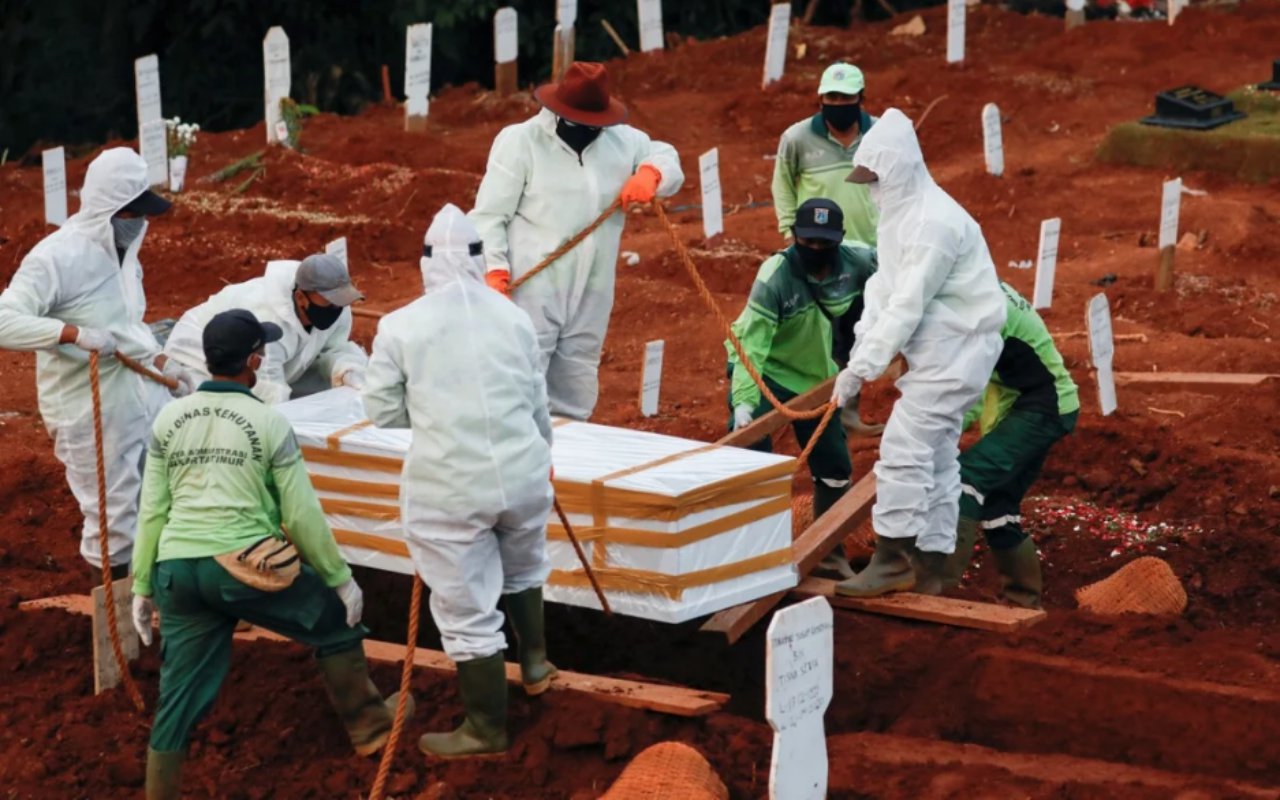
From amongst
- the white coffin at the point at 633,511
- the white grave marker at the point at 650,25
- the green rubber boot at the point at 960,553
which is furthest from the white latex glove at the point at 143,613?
the white grave marker at the point at 650,25

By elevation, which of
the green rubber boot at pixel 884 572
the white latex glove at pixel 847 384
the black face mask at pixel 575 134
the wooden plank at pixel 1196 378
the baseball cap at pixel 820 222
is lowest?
the wooden plank at pixel 1196 378

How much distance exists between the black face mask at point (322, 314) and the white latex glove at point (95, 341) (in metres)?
0.81

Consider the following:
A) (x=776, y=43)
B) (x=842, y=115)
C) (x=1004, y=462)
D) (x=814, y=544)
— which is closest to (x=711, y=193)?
(x=842, y=115)

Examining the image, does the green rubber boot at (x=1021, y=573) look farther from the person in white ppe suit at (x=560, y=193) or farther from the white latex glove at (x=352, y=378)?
the white latex glove at (x=352, y=378)

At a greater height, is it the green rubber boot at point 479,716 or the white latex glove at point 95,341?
the white latex glove at point 95,341

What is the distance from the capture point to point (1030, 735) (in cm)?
827

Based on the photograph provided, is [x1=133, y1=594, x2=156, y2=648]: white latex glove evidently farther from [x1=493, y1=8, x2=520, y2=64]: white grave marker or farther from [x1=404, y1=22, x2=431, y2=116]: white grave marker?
[x1=493, y1=8, x2=520, y2=64]: white grave marker

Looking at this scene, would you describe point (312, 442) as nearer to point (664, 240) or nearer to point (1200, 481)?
point (1200, 481)

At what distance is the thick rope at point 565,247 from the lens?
8906 millimetres

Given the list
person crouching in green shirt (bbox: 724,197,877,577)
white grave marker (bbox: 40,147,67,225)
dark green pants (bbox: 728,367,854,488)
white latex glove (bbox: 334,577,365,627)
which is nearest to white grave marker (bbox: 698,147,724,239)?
white grave marker (bbox: 40,147,67,225)

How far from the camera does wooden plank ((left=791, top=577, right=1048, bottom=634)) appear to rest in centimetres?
830

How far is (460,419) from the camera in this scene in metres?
6.73

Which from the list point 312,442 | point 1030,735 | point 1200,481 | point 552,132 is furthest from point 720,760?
point 1200,481

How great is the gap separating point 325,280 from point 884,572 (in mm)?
2607
